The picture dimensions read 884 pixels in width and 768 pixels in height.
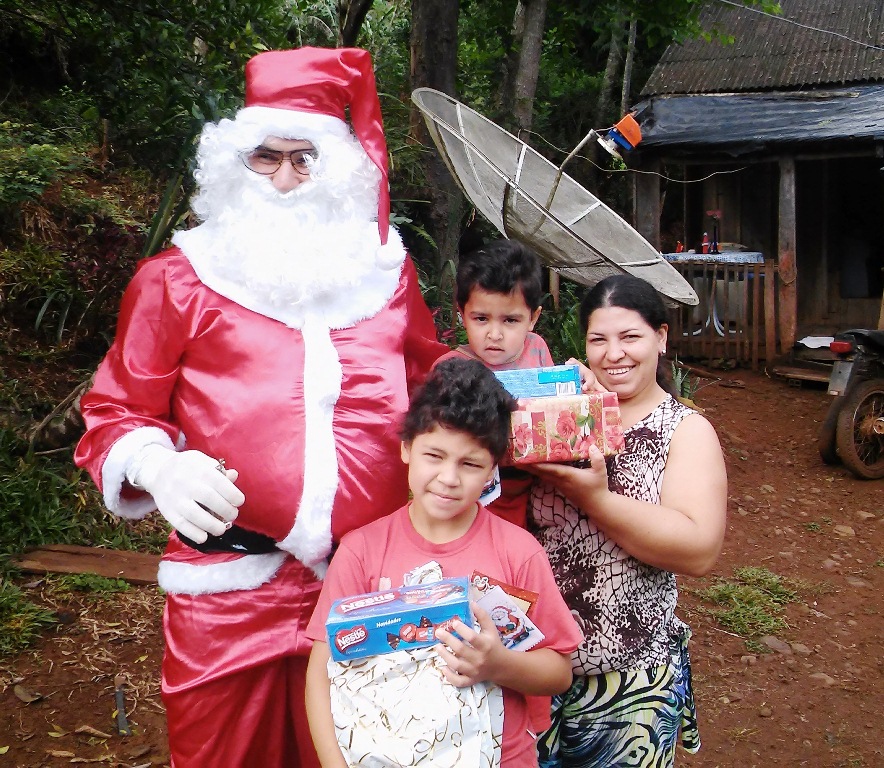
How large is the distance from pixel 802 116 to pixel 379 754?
9554mm

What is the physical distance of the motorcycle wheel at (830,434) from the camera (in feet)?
21.6

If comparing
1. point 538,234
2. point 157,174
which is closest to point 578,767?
point 538,234

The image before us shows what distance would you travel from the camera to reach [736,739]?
3.62 m

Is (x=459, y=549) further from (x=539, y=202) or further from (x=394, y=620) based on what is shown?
(x=539, y=202)

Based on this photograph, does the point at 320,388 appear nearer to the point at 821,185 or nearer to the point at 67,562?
the point at 67,562

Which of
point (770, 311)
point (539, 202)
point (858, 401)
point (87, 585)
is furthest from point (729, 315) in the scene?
point (87, 585)

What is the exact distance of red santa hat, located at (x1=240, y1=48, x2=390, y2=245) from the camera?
2.16 meters

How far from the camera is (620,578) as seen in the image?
1.85m

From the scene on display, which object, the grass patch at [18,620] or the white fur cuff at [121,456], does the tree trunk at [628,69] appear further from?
the white fur cuff at [121,456]

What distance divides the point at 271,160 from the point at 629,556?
4.22 ft

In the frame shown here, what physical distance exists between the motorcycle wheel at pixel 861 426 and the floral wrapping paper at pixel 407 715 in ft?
19.0

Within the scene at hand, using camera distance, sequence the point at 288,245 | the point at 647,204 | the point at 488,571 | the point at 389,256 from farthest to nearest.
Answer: the point at 647,204
the point at 389,256
the point at 288,245
the point at 488,571

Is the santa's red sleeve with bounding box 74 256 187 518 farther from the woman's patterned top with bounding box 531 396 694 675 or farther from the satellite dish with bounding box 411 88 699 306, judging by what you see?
the satellite dish with bounding box 411 88 699 306

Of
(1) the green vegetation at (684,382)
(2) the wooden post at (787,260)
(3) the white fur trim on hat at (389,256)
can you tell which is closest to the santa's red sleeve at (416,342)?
(3) the white fur trim on hat at (389,256)
